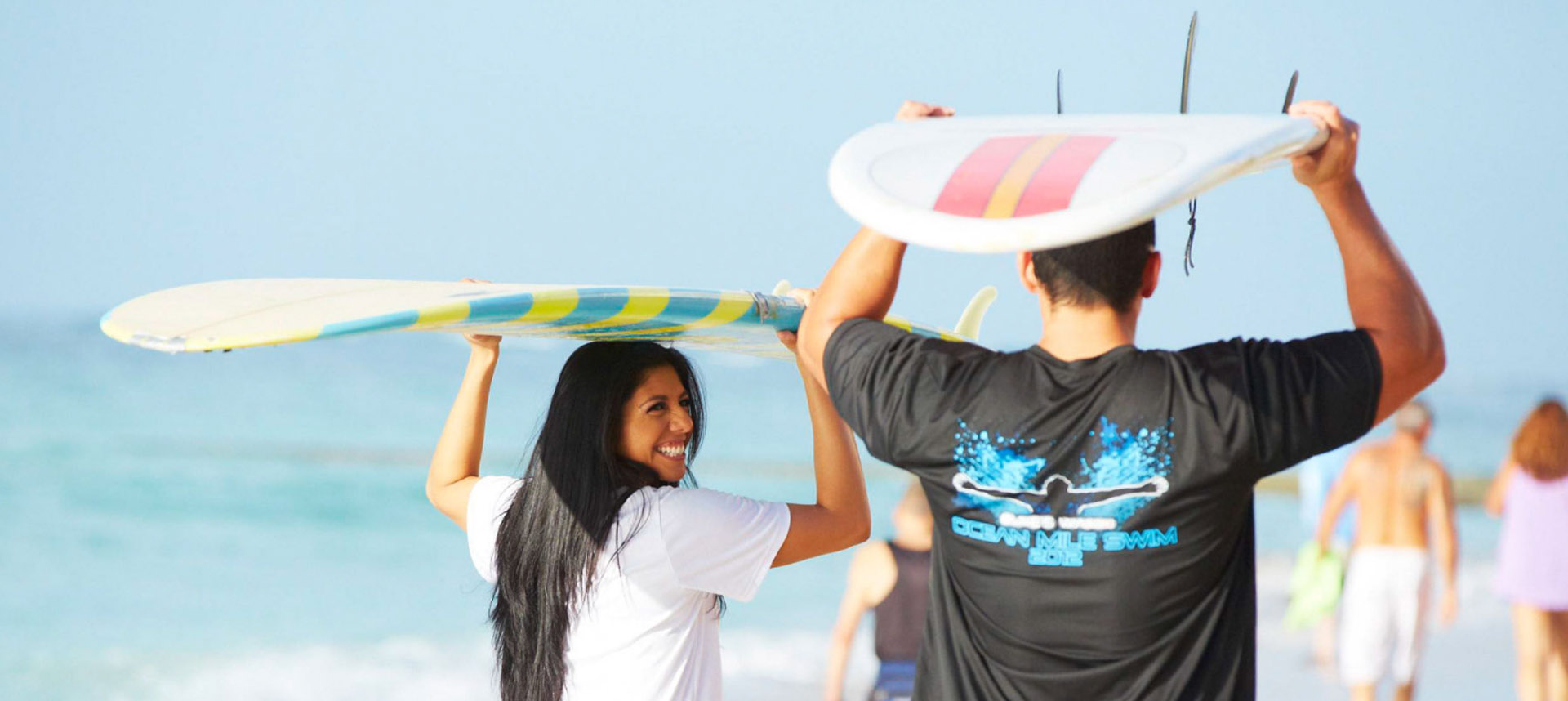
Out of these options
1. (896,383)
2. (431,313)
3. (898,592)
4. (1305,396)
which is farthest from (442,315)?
(898,592)

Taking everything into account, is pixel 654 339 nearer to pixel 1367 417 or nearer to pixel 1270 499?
→ pixel 1367 417

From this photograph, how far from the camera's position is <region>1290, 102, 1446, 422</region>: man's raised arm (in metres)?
1.81

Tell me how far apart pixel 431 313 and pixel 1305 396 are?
1197 millimetres

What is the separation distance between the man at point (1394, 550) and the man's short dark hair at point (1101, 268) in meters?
5.08

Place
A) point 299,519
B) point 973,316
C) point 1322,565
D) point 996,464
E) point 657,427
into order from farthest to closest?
point 299,519, point 1322,565, point 973,316, point 657,427, point 996,464

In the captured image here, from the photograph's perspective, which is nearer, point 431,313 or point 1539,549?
point 431,313

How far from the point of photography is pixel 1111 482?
6.02 ft

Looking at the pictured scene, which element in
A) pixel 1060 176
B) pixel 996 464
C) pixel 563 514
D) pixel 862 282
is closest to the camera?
pixel 1060 176

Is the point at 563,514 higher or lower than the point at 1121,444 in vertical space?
lower

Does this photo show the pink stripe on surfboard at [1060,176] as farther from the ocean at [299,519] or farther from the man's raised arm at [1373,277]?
the ocean at [299,519]

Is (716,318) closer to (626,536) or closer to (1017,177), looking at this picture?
(626,536)

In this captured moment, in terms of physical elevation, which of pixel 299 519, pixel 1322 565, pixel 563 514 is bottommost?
pixel 299 519

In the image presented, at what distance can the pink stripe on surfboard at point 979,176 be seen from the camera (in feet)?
5.69

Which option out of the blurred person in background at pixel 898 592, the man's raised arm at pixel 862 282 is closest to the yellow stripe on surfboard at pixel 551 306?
the man's raised arm at pixel 862 282
